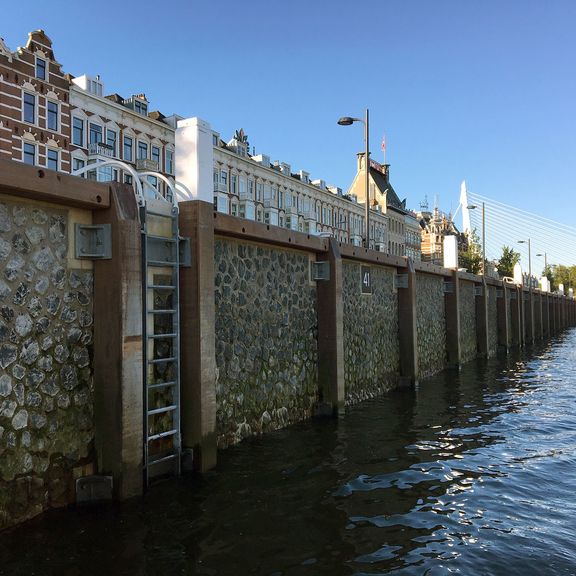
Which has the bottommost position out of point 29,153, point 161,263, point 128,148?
point 161,263

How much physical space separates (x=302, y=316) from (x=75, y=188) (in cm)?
599

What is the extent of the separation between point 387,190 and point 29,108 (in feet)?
193

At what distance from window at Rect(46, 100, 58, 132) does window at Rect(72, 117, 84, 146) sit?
1.55 m

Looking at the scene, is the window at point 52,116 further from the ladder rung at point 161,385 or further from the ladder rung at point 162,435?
the ladder rung at point 162,435

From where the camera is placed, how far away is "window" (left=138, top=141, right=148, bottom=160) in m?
41.4

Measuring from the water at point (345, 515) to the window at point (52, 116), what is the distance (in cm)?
3082

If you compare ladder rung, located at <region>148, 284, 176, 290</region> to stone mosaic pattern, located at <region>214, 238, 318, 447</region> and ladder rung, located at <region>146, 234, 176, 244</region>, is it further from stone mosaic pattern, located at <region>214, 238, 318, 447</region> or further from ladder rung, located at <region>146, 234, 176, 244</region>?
stone mosaic pattern, located at <region>214, 238, 318, 447</region>

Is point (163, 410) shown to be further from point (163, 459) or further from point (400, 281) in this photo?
point (400, 281)

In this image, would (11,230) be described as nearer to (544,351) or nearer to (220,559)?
(220,559)

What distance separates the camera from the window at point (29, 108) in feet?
107

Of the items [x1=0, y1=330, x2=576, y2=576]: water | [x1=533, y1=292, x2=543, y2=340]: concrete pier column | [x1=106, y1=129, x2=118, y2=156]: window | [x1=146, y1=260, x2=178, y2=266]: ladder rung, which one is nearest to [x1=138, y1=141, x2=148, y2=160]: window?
[x1=106, y1=129, x2=118, y2=156]: window

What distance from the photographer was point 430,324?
63.5 feet

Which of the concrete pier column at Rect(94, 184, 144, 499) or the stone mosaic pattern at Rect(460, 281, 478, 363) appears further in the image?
the stone mosaic pattern at Rect(460, 281, 478, 363)

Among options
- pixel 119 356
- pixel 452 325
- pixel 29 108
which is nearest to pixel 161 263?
pixel 119 356
